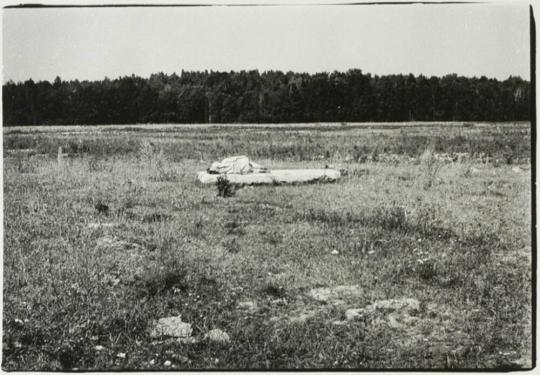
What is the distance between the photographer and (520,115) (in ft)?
24.6

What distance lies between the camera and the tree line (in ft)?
25.6

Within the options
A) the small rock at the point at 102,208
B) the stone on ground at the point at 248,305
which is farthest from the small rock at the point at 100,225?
the stone on ground at the point at 248,305

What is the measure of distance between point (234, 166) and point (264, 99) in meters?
1.43

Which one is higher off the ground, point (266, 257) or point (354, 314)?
point (266, 257)

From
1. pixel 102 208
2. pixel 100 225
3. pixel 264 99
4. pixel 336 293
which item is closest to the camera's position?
pixel 336 293

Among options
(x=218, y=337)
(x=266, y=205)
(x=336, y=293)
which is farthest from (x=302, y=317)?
(x=266, y=205)

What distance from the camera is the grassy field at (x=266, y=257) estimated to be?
253 inches

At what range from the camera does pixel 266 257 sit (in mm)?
7484

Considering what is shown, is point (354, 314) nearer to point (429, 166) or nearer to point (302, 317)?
point (302, 317)

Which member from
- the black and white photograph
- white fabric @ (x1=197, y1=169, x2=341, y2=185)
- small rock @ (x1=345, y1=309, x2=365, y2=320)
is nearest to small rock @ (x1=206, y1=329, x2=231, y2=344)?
the black and white photograph

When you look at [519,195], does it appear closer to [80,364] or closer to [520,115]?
[520,115]

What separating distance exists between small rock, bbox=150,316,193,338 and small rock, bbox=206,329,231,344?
219mm

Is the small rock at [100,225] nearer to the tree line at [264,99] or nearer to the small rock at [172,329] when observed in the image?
the tree line at [264,99]

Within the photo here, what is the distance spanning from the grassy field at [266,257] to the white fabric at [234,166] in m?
0.35
